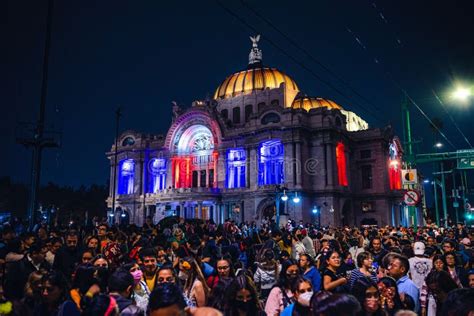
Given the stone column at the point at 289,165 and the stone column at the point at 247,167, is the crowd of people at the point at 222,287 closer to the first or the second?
the stone column at the point at 289,165

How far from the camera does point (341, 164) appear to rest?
50938mm

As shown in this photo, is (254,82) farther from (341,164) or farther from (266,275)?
(266,275)

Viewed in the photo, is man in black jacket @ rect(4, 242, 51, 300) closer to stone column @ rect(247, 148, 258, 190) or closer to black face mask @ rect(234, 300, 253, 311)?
black face mask @ rect(234, 300, 253, 311)

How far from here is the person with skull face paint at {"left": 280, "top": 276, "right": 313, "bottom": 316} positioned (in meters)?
4.68

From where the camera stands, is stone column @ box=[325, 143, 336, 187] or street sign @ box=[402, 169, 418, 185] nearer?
street sign @ box=[402, 169, 418, 185]

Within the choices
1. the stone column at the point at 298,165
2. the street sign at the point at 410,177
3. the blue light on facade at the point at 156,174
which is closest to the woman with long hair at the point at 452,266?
the street sign at the point at 410,177

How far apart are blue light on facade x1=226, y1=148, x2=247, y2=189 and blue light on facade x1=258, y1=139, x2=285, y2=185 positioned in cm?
278

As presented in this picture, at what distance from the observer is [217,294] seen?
19.0ft

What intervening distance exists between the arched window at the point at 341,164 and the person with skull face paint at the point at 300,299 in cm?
4536

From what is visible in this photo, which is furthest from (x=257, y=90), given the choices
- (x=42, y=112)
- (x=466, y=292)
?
(x=466, y=292)

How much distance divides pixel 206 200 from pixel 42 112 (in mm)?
35704

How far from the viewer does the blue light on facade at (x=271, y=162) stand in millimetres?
47375

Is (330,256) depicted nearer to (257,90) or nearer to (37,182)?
(37,182)

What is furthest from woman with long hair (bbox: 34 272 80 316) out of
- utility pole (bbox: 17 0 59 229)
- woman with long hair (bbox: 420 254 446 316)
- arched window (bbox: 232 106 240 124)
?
arched window (bbox: 232 106 240 124)
